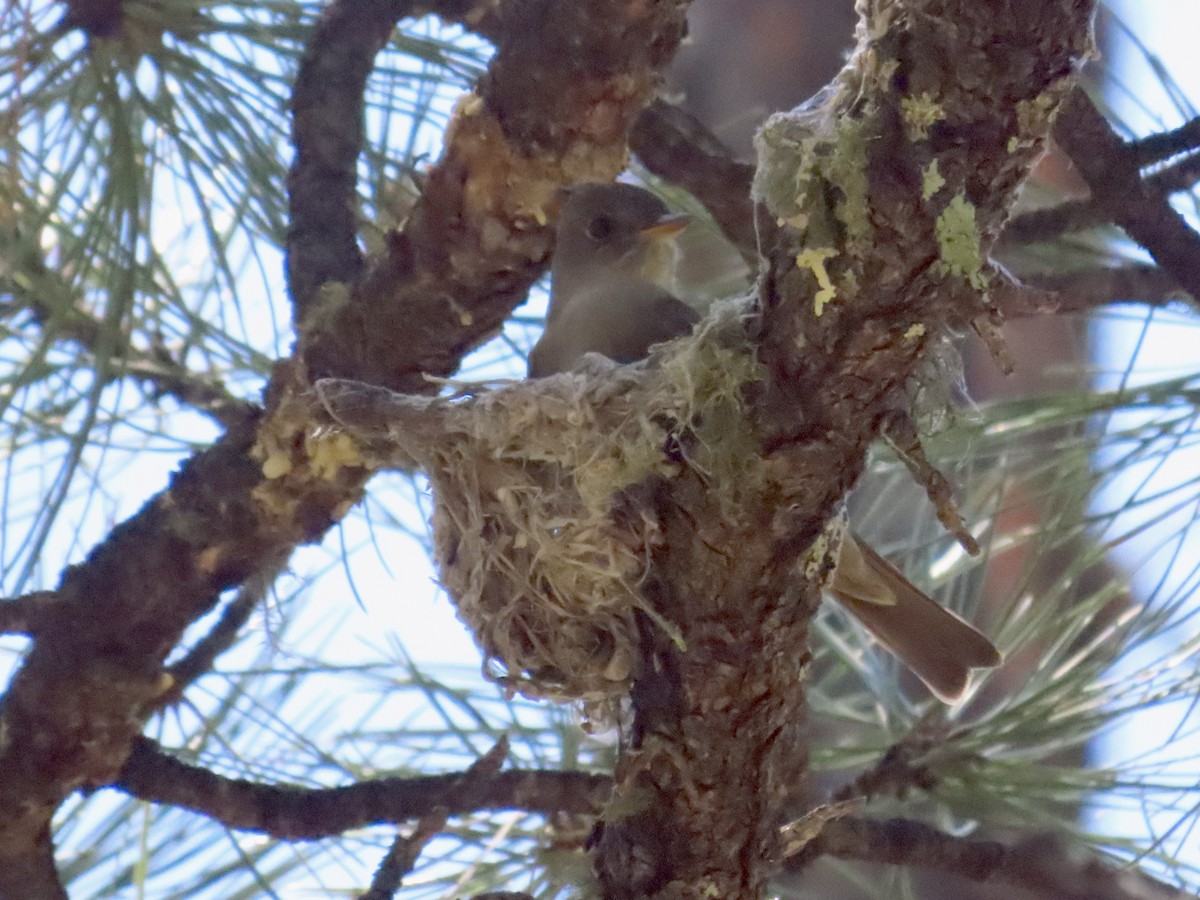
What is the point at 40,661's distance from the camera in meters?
2.49

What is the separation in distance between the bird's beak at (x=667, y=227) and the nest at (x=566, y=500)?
0.82 metres

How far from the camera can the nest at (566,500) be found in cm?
208

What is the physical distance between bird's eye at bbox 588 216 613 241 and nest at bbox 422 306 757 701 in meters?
0.93

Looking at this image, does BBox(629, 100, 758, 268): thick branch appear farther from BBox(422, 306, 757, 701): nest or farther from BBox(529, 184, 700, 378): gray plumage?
BBox(422, 306, 757, 701): nest

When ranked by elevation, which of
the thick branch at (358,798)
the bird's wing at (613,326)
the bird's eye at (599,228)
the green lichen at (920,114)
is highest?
the bird's eye at (599,228)

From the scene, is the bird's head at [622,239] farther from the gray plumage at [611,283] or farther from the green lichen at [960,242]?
the green lichen at [960,242]

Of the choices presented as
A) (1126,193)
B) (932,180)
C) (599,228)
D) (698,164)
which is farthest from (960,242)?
(599,228)

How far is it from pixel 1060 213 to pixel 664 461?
0.82 m

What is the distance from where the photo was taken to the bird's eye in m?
3.26

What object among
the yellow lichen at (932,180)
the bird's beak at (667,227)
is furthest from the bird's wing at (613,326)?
the yellow lichen at (932,180)

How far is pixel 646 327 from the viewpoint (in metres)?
2.84

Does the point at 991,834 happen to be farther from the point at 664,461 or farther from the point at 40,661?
the point at 40,661

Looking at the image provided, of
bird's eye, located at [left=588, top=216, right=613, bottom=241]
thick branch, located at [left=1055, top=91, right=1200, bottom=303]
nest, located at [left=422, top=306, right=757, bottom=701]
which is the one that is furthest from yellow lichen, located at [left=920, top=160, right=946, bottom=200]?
bird's eye, located at [left=588, top=216, right=613, bottom=241]

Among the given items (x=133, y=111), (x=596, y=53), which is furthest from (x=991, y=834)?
(x=133, y=111)
